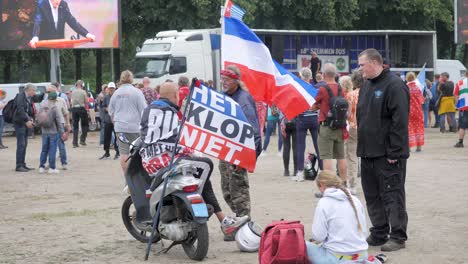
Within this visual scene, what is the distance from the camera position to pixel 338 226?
7684mm

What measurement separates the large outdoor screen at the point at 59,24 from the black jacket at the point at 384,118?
26.5 meters

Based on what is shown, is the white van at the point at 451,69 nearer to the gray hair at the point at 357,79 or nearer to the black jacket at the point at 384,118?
the gray hair at the point at 357,79

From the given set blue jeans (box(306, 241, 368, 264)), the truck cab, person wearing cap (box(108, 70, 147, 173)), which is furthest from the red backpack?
the truck cab

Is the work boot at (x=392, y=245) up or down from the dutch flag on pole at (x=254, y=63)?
down

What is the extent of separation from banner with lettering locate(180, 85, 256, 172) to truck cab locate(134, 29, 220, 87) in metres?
22.3

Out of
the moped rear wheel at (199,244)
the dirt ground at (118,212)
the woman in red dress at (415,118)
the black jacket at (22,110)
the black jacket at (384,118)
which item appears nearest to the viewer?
the moped rear wheel at (199,244)

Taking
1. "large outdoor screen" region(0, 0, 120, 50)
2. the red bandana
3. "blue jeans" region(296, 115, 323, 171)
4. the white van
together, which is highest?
"large outdoor screen" region(0, 0, 120, 50)

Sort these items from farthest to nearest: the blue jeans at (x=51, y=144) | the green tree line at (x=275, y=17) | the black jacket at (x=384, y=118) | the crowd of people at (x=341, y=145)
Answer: the green tree line at (x=275, y=17), the blue jeans at (x=51, y=144), the black jacket at (x=384, y=118), the crowd of people at (x=341, y=145)

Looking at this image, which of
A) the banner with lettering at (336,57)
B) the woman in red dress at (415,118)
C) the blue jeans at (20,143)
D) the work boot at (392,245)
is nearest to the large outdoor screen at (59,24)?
the banner with lettering at (336,57)

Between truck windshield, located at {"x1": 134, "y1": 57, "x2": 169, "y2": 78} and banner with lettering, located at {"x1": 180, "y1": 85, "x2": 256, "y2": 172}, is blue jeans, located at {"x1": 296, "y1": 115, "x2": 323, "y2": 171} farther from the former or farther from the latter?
truck windshield, located at {"x1": 134, "y1": 57, "x2": 169, "y2": 78}

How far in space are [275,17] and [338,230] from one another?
33842 millimetres

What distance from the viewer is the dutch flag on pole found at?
1125 cm

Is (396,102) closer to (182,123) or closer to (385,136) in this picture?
(385,136)

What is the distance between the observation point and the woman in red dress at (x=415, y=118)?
19531 mm
